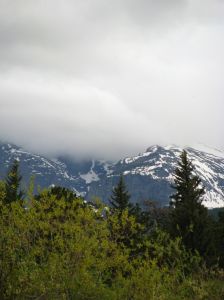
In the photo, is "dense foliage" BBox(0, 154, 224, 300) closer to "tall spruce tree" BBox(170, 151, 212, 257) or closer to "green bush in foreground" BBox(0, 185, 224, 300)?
"green bush in foreground" BBox(0, 185, 224, 300)

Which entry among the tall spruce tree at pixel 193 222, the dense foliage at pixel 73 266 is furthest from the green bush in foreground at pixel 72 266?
the tall spruce tree at pixel 193 222

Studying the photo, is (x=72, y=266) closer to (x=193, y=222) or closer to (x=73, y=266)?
(x=73, y=266)

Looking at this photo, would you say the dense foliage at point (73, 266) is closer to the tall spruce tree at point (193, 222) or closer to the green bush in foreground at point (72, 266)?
the green bush in foreground at point (72, 266)

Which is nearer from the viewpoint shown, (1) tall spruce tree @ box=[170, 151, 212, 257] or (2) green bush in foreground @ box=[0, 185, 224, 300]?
(2) green bush in foreground @ box=[0, 185, 224, 300]

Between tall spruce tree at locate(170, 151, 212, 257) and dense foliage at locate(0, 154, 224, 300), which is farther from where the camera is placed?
tall spruce tree at locate(170, 151, 212, 257)

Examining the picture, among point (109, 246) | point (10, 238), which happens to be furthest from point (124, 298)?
point (10, 238)

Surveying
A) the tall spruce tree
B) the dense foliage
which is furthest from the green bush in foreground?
the tall spruce tree

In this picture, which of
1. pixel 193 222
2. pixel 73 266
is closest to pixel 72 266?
pixel 73 266

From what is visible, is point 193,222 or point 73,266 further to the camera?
point 193,222

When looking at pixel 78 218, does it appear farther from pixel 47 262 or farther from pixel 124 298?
pixel 124 298

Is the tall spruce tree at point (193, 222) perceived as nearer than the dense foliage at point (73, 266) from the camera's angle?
No

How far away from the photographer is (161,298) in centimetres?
967

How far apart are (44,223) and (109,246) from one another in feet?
6.07

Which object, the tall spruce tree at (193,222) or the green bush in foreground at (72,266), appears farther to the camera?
the tall spruce tree at (193,222)
